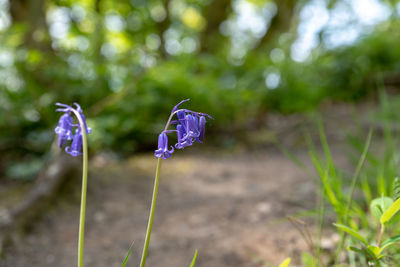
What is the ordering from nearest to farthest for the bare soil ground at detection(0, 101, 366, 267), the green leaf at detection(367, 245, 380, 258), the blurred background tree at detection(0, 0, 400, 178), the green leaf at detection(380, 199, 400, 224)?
the green leaf at detection(380, 199, 400, 224) → the green leaf at detection(367, 245, 380, 258) → the bare soil ground at detection(0, 101, 366, 267) → the blurred background tree at detection(0, 0, 400, 178)

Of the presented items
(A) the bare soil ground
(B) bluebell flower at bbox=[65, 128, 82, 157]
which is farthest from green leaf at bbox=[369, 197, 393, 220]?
(B) bluebell flower at bbox=[65, 128, 82, 157]

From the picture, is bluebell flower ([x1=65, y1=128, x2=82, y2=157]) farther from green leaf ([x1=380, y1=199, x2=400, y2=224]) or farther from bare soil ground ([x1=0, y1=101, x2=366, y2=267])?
bare soil ground ([x1=0, y1=101, x2=366, y2=267])

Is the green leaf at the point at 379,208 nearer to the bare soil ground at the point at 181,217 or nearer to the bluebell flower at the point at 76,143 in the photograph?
the bare soil ground at the point at 181,217

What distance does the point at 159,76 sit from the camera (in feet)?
16.5

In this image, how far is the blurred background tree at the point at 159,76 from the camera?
3.89 meters

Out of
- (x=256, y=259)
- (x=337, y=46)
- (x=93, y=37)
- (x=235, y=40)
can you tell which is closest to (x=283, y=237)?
(x=256, y=259)

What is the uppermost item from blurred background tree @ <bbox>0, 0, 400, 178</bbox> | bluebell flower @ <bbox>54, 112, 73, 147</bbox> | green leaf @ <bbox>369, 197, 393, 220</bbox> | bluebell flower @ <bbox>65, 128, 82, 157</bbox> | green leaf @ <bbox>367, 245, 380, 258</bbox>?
blurred background tree @ <bbox>0, 0, 400, 178</bbox>

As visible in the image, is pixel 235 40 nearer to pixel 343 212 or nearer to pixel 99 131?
pixel 99 131

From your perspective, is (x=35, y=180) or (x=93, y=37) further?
(x=93, y=37)

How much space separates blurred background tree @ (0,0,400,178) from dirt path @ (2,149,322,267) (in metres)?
0.84

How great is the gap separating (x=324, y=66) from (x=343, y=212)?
5863 millimetres

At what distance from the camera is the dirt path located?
2.01 metres

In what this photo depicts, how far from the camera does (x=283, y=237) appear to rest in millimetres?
2055

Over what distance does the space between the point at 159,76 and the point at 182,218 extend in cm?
293
